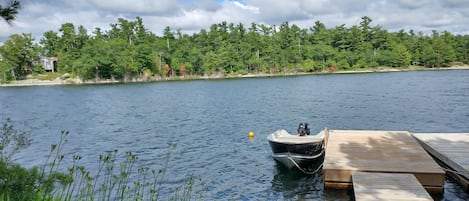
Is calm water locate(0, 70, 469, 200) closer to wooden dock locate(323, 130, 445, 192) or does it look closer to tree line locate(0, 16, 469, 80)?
wooden dock locate(323, 130, 445, 192)

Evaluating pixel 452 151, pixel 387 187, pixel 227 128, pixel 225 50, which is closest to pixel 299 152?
pixel 387 187

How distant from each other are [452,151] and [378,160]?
3.15 meters

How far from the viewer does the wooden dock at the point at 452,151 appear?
38.0 feet

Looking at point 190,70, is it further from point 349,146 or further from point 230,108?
point 349,146

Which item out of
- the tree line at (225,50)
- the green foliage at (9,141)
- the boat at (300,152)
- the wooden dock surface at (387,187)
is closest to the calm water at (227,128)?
the boat at (300,152)

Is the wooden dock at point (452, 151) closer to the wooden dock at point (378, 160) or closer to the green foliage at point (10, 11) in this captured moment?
the wooden dock at point (378, 160)

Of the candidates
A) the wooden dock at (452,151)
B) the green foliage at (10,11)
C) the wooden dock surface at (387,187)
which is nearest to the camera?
the green foliage at (10,11)

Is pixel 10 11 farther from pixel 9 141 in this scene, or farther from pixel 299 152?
pixel 299 152

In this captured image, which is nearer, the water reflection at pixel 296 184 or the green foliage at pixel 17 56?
the water reflection at pixel 296 184

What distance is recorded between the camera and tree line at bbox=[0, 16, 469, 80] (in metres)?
95.9

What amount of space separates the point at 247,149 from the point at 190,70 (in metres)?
89.4

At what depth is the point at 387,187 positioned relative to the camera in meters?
9.49

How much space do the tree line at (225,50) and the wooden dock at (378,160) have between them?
86.2m

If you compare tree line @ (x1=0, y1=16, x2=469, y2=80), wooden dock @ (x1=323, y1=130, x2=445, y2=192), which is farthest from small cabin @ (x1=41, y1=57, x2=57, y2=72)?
wooden dock @ (x1=323, y1=130, x2=445, y2=192)
